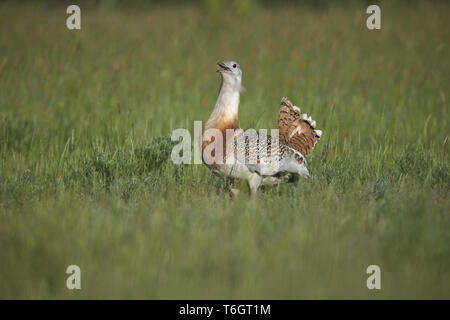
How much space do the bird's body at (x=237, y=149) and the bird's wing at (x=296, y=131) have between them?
0.30m

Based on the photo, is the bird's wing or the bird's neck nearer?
the bird's neck

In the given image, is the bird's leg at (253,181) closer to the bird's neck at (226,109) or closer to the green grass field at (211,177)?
the green grass field at (211,177)

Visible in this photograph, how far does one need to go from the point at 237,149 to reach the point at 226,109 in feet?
1.08

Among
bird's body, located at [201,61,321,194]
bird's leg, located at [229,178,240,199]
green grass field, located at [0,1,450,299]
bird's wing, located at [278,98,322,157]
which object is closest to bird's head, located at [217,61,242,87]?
bird's body, located at [201,61,321,194]

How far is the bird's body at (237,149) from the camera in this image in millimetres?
4148

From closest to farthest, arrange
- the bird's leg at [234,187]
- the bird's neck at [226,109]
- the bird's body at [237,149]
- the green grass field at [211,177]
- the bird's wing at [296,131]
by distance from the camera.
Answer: the green grass field at [211,177], the bird's body at [237,149], the bird's neck at [226,109], the bird's leg at [234,187], the bird's wing at [296,131]

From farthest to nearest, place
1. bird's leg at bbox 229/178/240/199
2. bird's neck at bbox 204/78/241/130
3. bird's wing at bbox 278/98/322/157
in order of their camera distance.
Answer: bird's wing at bbox 278/98/322/157 → bird's leg at bbox 229/178/240/199 → bird's neck at bbox 204/78/241/130

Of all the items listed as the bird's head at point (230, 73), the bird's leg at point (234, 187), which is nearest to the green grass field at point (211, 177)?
the bird's leg at point (234, 187)

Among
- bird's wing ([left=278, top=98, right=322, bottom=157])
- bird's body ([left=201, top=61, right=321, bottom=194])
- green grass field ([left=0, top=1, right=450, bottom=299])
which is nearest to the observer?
green grass field ([left=0, top=1, right=450, bottom=299])

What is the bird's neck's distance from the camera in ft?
13.9

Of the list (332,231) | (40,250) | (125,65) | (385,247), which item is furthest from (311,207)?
(125,65)

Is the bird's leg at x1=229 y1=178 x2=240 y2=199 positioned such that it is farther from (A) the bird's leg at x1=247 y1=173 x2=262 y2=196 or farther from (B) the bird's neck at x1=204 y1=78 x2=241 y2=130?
(B) the bird's neck at x1=204 y1=78 x2=241 y2=130

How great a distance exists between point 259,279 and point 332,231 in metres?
0.75

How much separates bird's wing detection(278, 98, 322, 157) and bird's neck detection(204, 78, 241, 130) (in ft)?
2.05
